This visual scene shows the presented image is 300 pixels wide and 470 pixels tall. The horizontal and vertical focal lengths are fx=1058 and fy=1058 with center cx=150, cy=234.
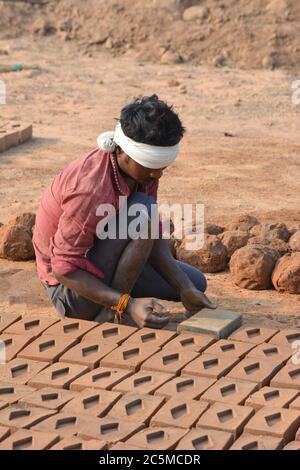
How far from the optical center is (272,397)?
466cm

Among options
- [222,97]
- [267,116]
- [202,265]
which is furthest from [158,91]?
[202,265]

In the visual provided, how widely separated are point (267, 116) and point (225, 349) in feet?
22.1

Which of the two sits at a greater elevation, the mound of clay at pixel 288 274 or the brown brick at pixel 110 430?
the brown brick at pixel 110 430

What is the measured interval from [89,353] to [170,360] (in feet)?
1.30

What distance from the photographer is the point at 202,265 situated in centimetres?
681

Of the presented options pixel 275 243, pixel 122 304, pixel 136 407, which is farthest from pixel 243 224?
pixel 136 407

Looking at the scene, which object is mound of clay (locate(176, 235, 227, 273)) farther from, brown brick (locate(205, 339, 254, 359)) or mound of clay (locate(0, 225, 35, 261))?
brown brick (locate(205, 339, 254, 359))

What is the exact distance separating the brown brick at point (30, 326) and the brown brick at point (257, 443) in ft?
4.59

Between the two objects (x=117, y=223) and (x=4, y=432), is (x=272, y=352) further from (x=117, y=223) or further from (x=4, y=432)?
(x=4, y=432)

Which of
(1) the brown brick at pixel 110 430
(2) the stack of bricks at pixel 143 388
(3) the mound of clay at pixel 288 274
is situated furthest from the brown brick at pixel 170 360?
(3) the mound of clay at pixel 288 274

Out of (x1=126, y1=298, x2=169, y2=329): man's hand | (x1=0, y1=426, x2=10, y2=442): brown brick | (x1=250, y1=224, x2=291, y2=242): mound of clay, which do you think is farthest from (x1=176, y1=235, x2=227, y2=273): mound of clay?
(x1=0, y1=426, x2=10, y2=442): brown brick

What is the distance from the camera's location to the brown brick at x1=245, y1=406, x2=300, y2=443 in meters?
4.31

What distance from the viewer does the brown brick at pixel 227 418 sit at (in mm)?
4344

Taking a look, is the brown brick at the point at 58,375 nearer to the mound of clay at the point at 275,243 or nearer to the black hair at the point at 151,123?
the black hair at the point at 151,123
